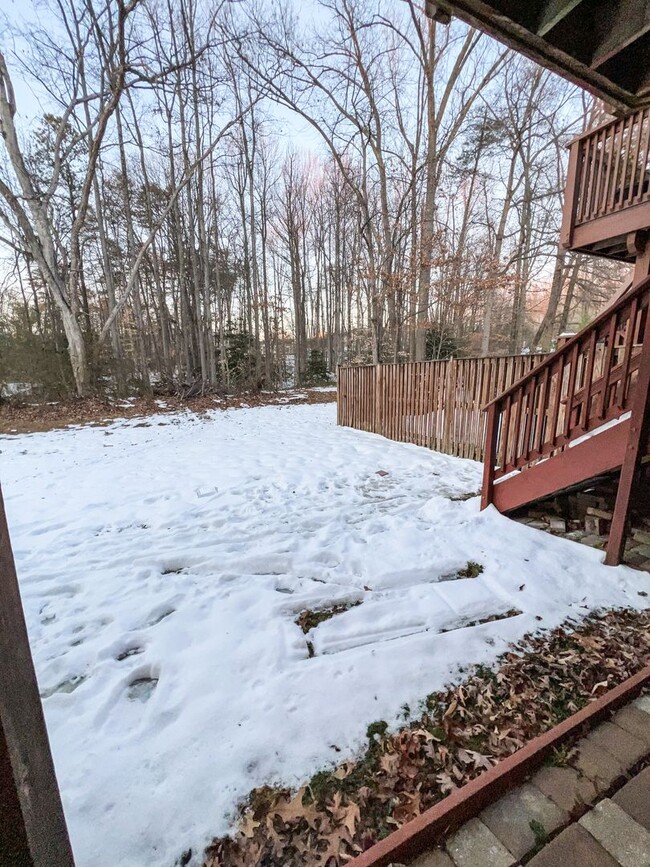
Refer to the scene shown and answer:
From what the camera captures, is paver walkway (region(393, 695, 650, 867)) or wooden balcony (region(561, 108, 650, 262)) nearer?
paver walkway (region(393, 695, 650, 867))

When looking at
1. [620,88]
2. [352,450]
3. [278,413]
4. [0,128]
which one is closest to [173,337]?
[0,128]

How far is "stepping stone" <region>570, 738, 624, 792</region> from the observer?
135 centimetres

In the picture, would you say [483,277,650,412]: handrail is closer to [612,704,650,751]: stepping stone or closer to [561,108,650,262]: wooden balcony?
[612,704,650,751]: stepping stone

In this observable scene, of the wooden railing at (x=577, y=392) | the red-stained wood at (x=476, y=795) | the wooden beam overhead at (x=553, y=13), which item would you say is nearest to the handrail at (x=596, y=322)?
the wooden railing at (x=577, y=392)

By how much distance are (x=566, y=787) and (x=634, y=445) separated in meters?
2.18

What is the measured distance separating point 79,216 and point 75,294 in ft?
7.22

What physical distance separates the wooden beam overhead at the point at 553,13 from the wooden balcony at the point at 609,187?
4349 mm

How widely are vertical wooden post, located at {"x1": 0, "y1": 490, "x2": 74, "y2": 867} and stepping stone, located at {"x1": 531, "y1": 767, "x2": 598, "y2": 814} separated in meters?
1.51

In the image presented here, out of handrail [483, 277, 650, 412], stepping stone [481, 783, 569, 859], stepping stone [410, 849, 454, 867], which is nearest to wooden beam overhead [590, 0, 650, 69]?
handrail [483, 277, 650, 412]

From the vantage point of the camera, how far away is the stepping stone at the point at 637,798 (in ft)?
4.04

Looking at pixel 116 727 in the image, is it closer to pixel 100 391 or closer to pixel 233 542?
pixel 233 542

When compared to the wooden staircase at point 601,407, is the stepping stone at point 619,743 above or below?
below

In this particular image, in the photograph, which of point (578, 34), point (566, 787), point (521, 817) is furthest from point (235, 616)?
point (578, 34)

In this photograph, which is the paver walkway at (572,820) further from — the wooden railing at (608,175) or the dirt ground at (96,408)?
the dirt ground at (96,408)
